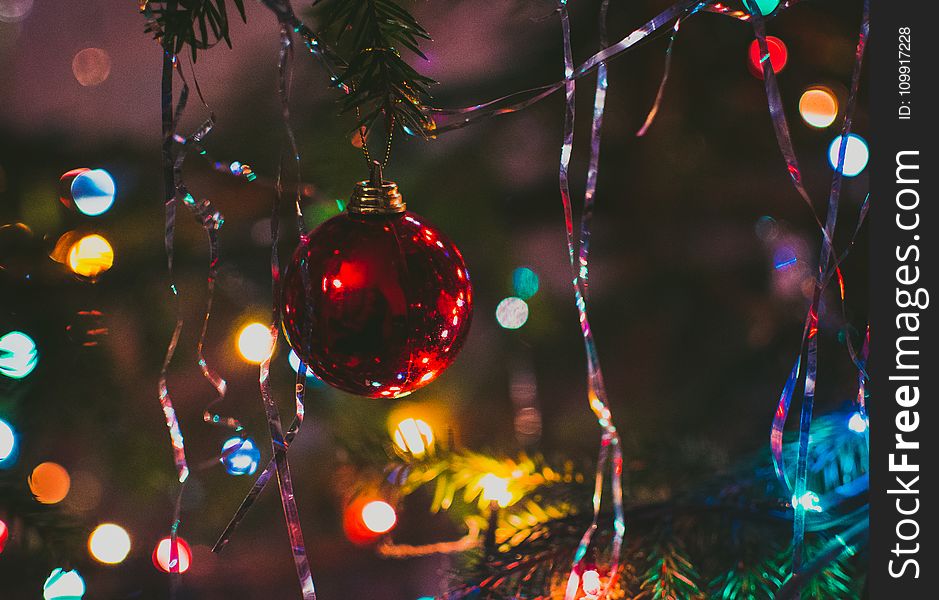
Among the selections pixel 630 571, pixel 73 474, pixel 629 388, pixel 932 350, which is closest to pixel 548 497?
pixel 630 571

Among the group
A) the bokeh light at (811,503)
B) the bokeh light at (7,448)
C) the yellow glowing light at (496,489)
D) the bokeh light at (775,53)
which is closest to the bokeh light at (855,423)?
the bokeh light at (811,503)

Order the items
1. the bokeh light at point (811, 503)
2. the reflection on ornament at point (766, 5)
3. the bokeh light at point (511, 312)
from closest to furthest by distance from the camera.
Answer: the bokeh light at point (811, 503)
the reflection on ornament at point (766, 5)
the bokeh light at point (511, 312)

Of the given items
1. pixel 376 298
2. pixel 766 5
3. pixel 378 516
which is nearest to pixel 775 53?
pixel 766 5

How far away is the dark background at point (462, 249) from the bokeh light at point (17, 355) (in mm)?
11

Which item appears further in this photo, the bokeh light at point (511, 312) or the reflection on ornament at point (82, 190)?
the bokeh light at point (511, 312)

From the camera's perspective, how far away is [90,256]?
0.71m

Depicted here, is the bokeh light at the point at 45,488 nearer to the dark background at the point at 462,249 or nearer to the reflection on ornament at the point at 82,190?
the dark background at the point at 462,249

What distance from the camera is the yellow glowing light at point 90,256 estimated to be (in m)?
0.70

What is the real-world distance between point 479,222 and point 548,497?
12.1 inches

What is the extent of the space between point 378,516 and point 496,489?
42 centimetres

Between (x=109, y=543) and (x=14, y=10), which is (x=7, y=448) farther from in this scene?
(x=14, y=10)

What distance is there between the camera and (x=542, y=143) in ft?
3.54

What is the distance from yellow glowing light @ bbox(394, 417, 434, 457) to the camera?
2.47ft

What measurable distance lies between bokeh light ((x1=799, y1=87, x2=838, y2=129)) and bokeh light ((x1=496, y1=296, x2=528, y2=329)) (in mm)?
394
